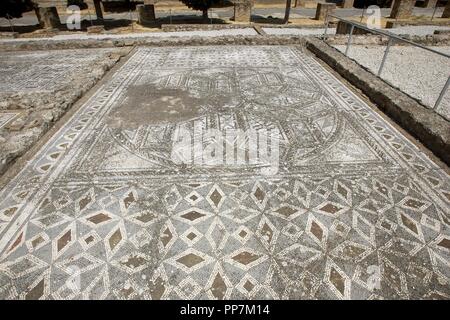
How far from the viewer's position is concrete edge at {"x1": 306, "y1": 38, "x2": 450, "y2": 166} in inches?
90.5

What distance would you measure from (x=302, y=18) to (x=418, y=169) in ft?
39.8

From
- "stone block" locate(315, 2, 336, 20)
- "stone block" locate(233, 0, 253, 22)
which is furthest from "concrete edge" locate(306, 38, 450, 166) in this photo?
"stone block" locate(315, 2, 336, 20)

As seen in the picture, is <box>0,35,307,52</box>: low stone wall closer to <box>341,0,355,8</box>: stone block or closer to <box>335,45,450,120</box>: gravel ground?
<box>335,45,450,120</box>: gravel ground

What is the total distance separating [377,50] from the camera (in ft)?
18.1

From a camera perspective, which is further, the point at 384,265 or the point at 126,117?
the point at 126,117

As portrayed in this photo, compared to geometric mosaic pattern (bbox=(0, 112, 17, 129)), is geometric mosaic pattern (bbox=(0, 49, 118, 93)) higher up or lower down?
higher up

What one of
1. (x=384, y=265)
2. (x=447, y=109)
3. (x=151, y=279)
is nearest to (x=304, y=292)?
(x=384, y=265)

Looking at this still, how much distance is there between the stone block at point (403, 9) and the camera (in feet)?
36.0

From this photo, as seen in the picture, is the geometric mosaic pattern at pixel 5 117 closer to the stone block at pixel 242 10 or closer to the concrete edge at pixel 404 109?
the concrete edge at pixel 404 109

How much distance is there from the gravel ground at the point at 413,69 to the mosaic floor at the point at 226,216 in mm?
1124

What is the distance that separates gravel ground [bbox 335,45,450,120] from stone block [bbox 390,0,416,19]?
6.91 metres

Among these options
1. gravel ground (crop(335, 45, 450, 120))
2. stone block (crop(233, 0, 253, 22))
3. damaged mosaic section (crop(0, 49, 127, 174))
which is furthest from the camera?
stone block (crop(233, 0, 253, 22))

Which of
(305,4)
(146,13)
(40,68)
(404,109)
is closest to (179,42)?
(40,68)
